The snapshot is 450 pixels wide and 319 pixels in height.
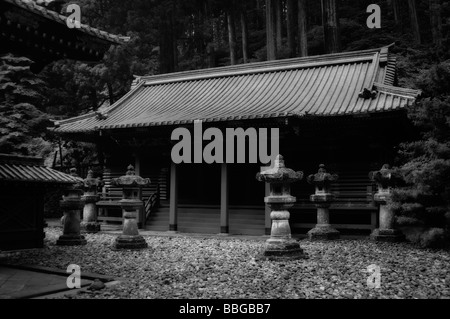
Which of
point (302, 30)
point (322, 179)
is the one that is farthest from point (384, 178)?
point (302, 30)

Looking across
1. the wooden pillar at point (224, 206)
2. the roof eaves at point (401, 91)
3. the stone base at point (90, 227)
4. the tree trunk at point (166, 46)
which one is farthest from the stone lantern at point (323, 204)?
the tree trunk at point (166, 46)

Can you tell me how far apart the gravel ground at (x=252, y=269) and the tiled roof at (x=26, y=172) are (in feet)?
5.69

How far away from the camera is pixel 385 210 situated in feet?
37.0

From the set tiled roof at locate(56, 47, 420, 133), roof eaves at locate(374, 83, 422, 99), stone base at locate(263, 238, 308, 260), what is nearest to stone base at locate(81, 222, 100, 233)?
tiled roof at locate(56, 47, 420, 133)

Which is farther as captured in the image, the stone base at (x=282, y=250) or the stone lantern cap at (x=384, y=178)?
the stone lantern cap at (x=384, y=178)

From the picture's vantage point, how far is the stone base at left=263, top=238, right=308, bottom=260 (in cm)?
875

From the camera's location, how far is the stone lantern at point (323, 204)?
1228 cm

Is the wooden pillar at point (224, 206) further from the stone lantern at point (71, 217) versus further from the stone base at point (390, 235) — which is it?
the stone base at point (390, 235)

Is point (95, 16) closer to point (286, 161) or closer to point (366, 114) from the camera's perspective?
point (286, 161)

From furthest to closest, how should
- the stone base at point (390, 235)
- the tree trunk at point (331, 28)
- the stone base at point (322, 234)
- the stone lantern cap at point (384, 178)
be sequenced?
the tree trunk at point (331, 28)
the stone base at point (322, 234)
the stone lantern cap at point (384, 178)
the stone base at point (390, 235)

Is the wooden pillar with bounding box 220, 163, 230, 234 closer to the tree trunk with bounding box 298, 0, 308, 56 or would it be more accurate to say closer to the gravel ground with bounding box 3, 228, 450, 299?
the gravel ground with bounding box 3, 228, 450, 299

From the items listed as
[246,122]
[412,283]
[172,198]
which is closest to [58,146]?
[172,198]

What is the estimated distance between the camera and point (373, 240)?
11.8 meters

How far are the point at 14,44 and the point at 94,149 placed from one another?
1711 cm
